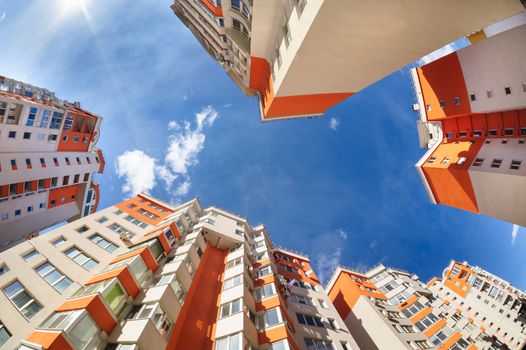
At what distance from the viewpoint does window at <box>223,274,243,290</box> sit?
20312 millimetres

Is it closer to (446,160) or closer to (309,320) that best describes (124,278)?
(309,320)

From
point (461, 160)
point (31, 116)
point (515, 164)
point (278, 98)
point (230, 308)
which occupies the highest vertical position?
point (31, 116)

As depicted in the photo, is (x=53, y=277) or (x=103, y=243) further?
(x=103, y=243)

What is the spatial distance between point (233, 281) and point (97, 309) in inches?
437

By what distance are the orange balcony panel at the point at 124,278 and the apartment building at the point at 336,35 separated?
52.8 ft

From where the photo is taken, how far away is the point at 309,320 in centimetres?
2209

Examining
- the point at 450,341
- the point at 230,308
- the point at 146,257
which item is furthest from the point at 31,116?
the point at 450,341

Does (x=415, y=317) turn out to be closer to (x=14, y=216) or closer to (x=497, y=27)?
(x=497, y=27)

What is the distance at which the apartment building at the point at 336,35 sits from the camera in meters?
8.98

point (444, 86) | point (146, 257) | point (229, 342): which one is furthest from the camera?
point (444, 86)

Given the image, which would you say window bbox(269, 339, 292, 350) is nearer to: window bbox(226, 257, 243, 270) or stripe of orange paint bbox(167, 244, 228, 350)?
stripe of orange paint bbox(167, 244, 228, 350)

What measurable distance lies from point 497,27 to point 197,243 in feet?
109

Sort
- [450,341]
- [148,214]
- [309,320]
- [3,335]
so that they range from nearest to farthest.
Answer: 1. [3,335]
2. [309,320]
3. [148,214]
4. [450,341]

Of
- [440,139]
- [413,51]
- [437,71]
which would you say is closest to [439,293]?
[440,139]
